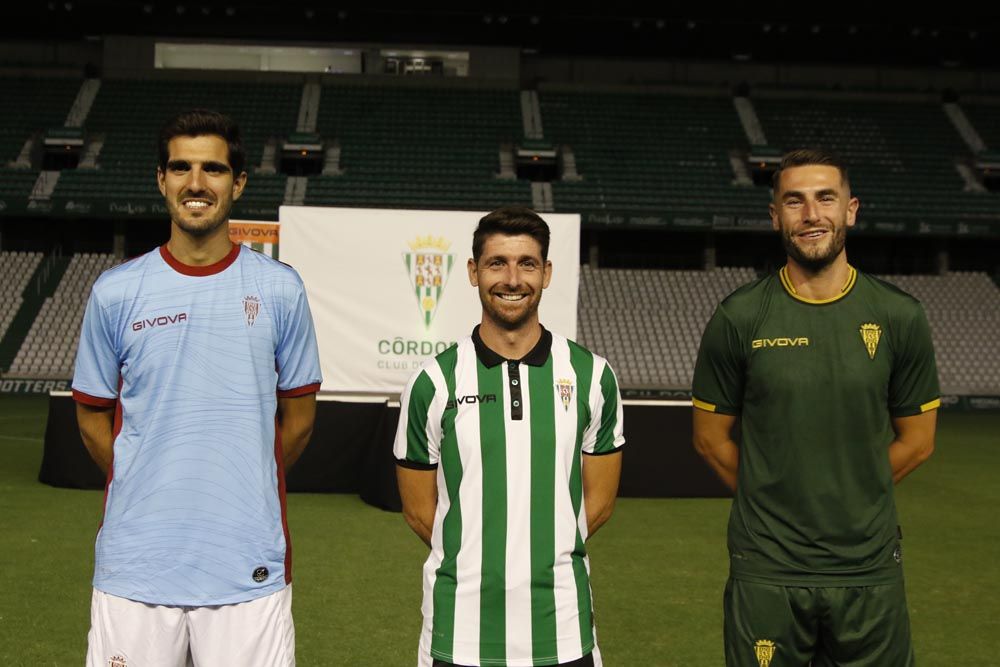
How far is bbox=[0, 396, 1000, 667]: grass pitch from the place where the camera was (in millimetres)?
5109

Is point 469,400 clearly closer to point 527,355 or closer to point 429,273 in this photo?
point 527,355

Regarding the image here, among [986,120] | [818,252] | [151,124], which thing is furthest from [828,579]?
[986,120]

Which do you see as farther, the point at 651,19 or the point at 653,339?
the point at 651,19

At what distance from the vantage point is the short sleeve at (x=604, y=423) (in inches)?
116

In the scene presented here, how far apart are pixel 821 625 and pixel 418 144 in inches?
997

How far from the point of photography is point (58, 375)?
67.8ft

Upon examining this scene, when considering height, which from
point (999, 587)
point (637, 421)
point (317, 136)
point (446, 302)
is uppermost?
point (317, 136)

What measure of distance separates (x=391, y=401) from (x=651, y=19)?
71.4 ft

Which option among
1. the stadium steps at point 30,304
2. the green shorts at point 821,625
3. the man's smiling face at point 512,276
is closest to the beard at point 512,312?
the man's smiling face at point 512,276

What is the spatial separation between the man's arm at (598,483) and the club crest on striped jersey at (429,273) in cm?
612

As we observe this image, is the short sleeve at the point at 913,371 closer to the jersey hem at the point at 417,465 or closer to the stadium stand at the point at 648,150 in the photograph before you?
the jersey hem at the point at 417,465

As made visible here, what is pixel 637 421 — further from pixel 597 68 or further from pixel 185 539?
pixel 597 68

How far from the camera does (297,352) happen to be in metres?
2.86

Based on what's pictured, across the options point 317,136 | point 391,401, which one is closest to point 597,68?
point 317,136
